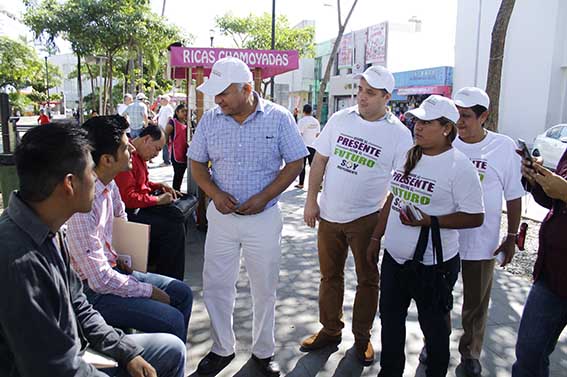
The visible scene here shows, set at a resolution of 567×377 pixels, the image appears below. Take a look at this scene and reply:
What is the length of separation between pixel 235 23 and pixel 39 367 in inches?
1351

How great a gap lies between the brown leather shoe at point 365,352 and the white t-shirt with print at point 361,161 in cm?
87

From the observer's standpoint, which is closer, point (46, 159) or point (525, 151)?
point (46, 159)

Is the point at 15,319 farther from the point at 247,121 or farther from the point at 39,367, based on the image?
the point at 247,121

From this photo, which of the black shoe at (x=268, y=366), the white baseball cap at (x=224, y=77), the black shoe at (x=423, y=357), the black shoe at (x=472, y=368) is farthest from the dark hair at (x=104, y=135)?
the black shoe at (x=472, y=368)

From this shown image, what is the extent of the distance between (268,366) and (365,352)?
0.69m

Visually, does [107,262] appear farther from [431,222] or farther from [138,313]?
[431,222]

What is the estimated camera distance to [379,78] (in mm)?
2988

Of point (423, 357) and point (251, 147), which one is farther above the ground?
point (251, 147)

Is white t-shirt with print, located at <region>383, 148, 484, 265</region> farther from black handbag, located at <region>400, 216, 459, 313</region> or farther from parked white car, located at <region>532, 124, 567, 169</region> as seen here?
parked white car, located at <region>532, 124, 567, 169</region>

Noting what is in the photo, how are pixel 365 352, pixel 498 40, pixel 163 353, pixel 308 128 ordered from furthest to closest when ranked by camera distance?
pixel 308 128, pixel 498 40, pixel 365 352, pixel 163 353

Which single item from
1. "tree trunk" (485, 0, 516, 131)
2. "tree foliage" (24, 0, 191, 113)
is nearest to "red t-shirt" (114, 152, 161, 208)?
"tree trunk" (485, 0, 516, 131)

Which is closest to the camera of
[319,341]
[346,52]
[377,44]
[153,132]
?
[319,341]

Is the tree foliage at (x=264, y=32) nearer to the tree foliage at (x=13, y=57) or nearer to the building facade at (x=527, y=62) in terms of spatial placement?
the building facade at (x=527, y=62)

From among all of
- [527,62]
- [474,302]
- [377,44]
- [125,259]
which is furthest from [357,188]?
[377,44]
